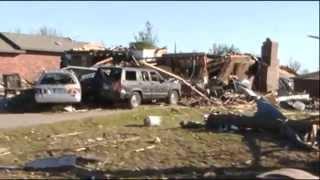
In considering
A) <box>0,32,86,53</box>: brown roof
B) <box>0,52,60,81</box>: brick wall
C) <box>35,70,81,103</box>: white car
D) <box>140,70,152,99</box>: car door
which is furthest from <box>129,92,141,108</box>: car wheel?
<box>0,32,86,53</box>: brown roof

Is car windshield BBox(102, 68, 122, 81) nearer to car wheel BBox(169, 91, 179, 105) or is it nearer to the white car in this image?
the white car

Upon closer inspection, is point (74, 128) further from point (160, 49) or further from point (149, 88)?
point (160, 49)

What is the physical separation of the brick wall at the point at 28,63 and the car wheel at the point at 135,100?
66.2 ft

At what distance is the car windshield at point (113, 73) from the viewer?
27.6 m

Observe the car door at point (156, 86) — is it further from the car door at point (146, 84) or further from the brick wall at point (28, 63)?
the brick wall at point (28, 63)

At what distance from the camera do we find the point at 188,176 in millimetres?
12008

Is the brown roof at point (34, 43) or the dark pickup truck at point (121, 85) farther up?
the brown roof at point (34, 43)

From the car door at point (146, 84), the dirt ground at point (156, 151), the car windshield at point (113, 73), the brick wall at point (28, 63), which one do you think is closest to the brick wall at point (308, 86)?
the car door at point (146, 84)

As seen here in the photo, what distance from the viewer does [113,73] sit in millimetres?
27891

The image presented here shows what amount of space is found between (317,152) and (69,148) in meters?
5.33

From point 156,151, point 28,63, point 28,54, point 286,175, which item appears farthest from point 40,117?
point 28,54

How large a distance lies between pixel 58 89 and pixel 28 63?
2561 cm

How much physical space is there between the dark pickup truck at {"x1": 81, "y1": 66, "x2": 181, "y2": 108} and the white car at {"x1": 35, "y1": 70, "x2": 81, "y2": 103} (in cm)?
133

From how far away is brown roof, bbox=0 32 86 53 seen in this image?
5103 centimetres
